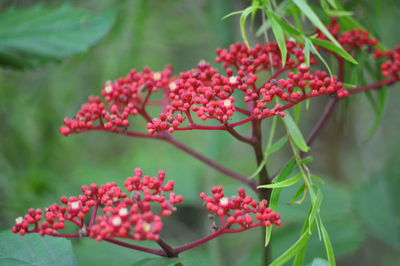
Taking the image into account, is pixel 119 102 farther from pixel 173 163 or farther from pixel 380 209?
pixel 173 163

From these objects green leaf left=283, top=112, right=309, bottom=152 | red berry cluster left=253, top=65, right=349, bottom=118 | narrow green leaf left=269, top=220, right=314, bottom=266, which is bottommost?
narrow green leaf left=269, top=220, right=314, bottom=266

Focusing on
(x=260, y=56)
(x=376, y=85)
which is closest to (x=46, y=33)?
(x=260, y=56)

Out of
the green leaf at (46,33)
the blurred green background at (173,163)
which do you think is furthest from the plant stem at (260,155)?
the green leaf at (46,33)

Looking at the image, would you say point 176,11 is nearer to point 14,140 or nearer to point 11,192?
point 14,140

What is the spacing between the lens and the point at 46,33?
5.08 ft

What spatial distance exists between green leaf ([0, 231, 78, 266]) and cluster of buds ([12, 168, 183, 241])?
0.09 meters

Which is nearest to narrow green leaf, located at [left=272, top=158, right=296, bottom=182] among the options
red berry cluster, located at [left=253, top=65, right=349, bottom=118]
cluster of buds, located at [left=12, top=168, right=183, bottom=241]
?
red berry cluster, located at [left=253, top=65, right=349, bottom=118]

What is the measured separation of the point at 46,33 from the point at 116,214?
0.91 m

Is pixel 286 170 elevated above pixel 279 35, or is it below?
below

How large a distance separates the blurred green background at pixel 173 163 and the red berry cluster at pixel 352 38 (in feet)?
0.65

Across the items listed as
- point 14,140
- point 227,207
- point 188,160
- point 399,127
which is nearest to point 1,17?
point 14,140

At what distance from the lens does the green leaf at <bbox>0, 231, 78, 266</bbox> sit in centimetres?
96

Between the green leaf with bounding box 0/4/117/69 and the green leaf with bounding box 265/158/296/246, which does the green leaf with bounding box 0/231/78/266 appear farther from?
the green leaf with bounding box 0/4/117/69

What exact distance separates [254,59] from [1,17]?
0.94 meters
